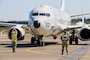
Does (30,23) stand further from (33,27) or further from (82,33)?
(82,33)

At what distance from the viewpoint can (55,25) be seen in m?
31.8

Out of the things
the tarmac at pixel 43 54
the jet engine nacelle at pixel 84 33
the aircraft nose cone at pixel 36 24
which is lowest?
the tarmac at pixel 43 54

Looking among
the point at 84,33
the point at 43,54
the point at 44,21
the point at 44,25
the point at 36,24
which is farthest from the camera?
the point at 84,33

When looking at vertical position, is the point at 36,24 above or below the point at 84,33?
Result: above

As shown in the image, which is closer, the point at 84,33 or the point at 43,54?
the point at 43,54

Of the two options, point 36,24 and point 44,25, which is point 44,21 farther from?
point 36,24

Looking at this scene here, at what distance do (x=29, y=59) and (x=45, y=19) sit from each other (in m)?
11.1

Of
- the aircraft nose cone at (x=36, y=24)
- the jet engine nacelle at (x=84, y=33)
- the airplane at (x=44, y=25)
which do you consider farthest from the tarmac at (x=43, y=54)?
the jet engine nacelle at (x=84, y=33)

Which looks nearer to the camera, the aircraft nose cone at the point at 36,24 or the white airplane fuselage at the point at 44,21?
the aircraft nose cone at the point at 36,24

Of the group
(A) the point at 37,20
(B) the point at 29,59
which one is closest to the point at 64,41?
(B) the point at 29,59

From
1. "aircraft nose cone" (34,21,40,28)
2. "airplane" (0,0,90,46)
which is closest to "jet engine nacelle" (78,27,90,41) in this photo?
"airplane" (0,0,90,46)

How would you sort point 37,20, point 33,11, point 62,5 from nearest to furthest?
point 37,20
point 33,11
point 62,5

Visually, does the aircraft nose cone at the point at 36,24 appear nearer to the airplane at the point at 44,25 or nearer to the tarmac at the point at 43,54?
the airplane at the point at 44,25

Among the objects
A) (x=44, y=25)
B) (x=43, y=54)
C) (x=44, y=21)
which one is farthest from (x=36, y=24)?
(x=43, y=54)
